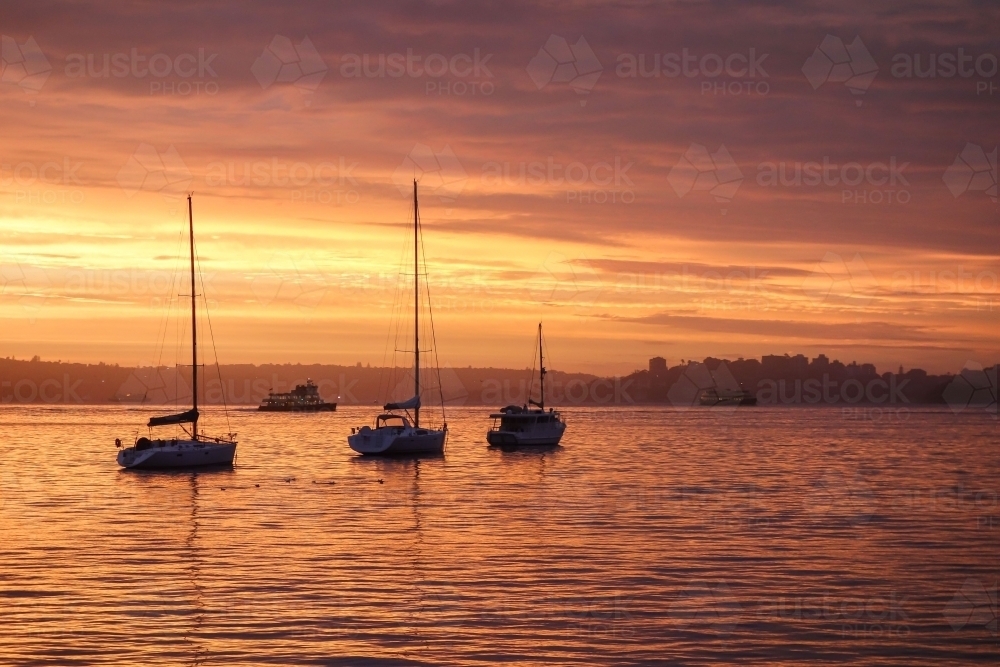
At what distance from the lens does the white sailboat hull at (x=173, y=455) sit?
240 ft

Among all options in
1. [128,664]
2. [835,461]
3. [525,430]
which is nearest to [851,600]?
[128,664]

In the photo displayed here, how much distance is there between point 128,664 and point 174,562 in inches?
524

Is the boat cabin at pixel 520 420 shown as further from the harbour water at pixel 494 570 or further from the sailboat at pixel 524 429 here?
the harbour water at pixel 494 570

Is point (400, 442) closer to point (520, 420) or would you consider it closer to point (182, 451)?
point (182, 451)

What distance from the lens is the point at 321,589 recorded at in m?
30.6

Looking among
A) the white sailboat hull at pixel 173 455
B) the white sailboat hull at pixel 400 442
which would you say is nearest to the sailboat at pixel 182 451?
the white sailboat hull at pixel 173 455

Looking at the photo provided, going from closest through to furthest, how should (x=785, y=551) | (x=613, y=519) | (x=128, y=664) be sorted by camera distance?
(x=128, y=664), (x=785, y=551), (x=613, y=519)

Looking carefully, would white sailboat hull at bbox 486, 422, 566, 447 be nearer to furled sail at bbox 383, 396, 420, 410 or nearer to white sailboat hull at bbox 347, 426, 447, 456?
white sailboat hull at bbox 347, 426, 447, 456

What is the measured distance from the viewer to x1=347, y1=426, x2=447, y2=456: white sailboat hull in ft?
281

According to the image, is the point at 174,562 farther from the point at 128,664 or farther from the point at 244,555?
the point at 128,664

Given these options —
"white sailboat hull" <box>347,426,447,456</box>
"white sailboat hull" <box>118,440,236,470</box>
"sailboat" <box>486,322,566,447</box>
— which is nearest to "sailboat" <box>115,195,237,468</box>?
"white sailboat hull" <box>118,440,236,470</box>

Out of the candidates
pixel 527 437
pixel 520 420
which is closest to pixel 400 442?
pixel 527 437

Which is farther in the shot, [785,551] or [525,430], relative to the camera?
[525,430]

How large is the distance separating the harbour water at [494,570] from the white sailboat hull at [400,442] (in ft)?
44.0
